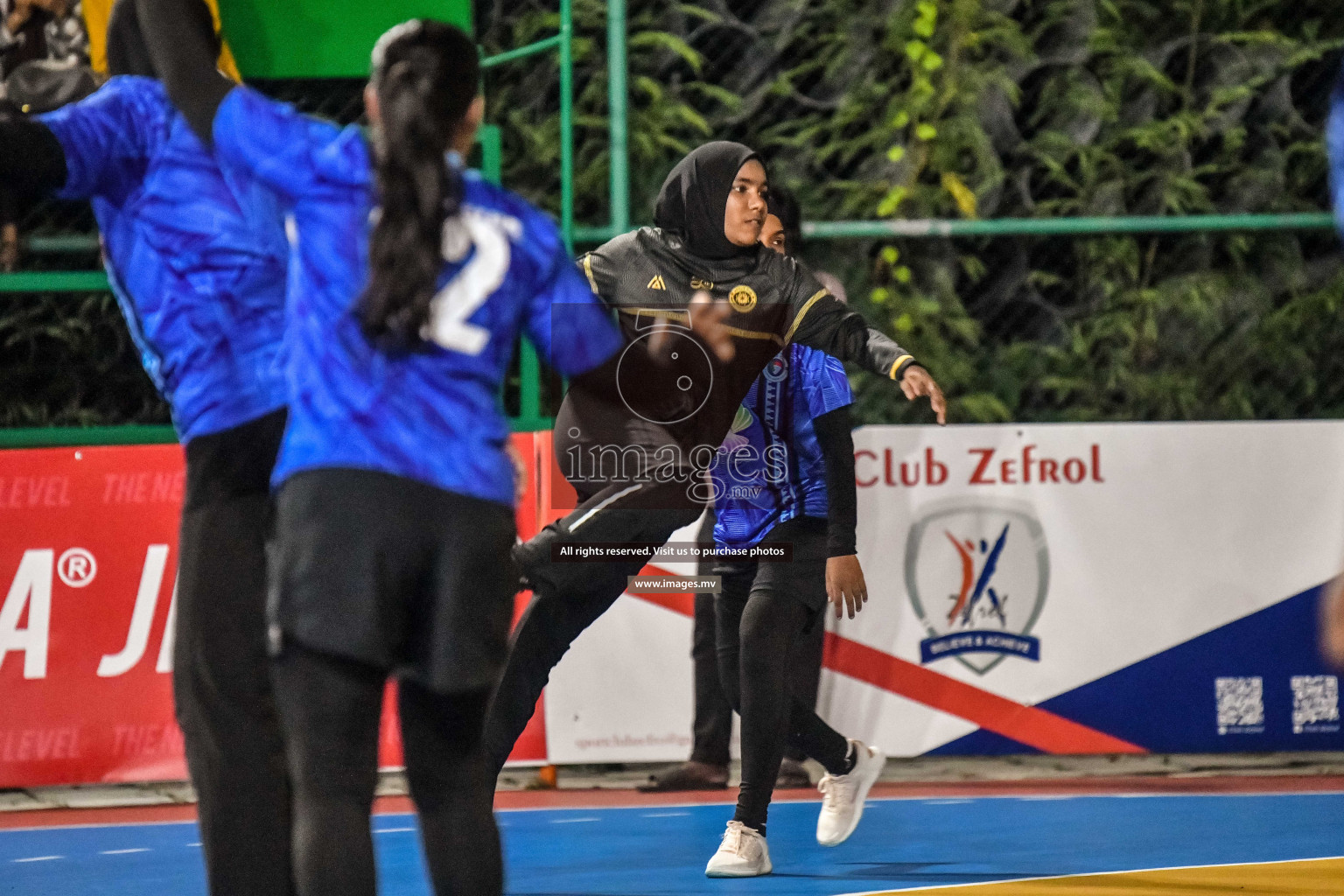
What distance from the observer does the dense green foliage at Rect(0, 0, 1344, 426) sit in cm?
743

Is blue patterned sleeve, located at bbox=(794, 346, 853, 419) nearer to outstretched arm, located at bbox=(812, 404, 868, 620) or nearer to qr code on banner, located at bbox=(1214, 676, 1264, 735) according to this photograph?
outstretched arm, located at bbox=(812, 404, 868, 620)

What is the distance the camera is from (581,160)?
23.5 ft

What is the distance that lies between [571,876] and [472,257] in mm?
2525

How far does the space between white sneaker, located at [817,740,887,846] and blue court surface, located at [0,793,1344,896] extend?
54 mm

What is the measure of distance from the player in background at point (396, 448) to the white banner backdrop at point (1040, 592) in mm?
3695

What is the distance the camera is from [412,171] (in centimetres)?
230

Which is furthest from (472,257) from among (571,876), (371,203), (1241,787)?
(1241,787)

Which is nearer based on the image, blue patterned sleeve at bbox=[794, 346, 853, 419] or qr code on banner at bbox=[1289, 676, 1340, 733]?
blue patterned sleeve at bbox=[794, 346, 853, 419]

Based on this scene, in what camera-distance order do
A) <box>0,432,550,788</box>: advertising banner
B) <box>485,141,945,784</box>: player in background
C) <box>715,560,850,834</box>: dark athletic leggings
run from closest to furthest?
<box>485,141,945,784</box>: player in background, <box>715,560,850,834</box>: dark athletic leggings, <box>0,432,550,788</box>: advertising banner

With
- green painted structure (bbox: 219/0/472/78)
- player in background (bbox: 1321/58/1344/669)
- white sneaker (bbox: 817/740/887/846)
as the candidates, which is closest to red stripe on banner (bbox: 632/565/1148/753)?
white sneaker (bbox: 817/740/887/846)

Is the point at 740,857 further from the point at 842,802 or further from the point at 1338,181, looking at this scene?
the point at 1338,181

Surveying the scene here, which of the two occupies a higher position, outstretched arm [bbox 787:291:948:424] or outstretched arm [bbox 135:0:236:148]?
outstretched arm [bbox 135:0:236:148]

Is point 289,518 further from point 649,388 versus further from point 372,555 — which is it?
point 649,388

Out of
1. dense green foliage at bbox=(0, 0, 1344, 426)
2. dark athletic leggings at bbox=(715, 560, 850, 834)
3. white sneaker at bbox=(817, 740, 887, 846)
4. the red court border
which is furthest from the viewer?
dense green foliage at bbox=(0, 0, 1344, 426)
